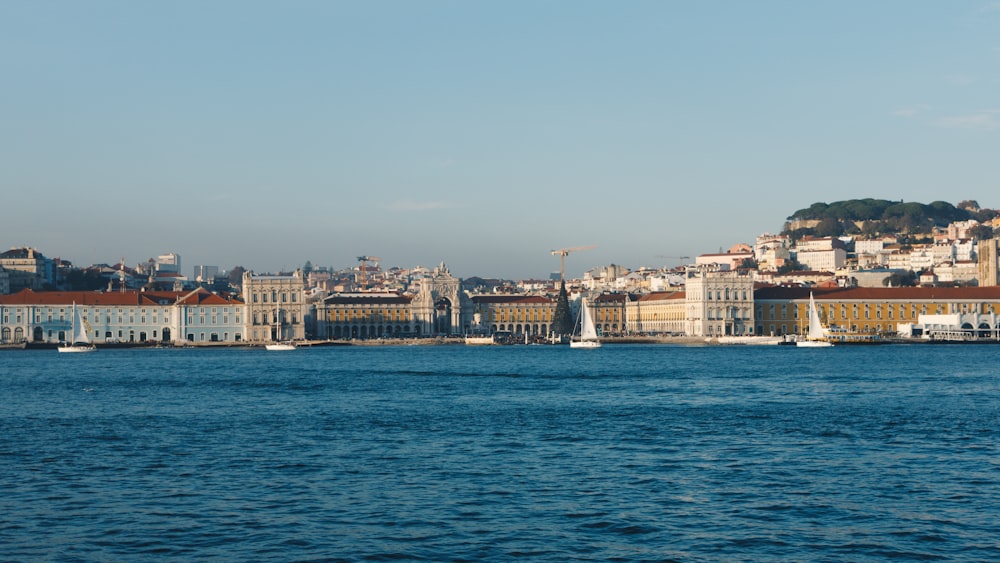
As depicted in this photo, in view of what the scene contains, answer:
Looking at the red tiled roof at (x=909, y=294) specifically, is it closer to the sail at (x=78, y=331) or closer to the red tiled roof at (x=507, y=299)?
the red tiled roof at (x=507, y=299)

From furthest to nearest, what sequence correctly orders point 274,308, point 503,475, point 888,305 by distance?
point 274,308 → point 888,305 → point 503,475

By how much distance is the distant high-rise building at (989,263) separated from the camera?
104125 mm

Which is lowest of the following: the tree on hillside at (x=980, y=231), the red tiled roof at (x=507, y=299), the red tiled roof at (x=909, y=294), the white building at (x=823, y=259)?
the red tiled roof at (x=909, y=294)

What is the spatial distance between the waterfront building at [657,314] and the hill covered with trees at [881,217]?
6418 centimetres

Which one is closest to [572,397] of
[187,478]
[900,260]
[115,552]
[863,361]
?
[187,478]

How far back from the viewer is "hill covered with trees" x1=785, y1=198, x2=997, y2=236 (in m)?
163

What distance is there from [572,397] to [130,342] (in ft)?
188

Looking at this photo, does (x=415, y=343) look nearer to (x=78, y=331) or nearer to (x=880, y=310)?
(x=78, y=331)

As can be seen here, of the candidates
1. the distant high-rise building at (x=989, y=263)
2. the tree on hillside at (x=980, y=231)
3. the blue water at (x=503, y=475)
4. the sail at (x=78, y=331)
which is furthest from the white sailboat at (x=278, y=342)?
the tree on hillside at (x=980, y=231)

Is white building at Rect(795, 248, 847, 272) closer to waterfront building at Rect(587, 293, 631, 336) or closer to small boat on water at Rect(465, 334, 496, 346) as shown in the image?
waterfront building at Rect(587, 293, 631, 336)

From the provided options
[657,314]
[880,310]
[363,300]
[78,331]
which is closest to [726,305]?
[880,310]

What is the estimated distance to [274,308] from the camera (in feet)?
293

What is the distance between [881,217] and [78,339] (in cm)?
11509

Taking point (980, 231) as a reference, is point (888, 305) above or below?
below
